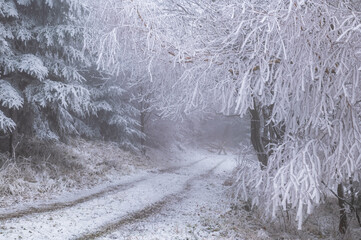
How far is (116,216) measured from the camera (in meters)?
6.40

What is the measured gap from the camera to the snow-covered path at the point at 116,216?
16.9 feet

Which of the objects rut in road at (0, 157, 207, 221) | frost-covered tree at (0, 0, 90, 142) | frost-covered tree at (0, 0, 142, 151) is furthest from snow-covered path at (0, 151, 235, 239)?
frost-covered tree at (0, 0, 90, 142)

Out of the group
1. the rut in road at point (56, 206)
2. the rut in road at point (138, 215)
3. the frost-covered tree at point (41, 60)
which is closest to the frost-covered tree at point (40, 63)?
the frost-covered tree at point (41, 60)

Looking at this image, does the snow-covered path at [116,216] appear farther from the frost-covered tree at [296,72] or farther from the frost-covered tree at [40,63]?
the frost-covered tree at [40,63]

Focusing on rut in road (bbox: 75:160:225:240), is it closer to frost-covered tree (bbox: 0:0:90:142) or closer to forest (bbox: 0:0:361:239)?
forest (bbox: 0:0:361:239)

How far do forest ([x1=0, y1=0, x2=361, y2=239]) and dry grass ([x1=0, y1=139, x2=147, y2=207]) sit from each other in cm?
5

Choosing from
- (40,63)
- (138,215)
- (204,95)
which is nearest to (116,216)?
(138,215)

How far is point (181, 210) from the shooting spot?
7.68 metres

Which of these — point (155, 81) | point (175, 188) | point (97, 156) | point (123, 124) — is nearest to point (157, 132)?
point (123, 124)

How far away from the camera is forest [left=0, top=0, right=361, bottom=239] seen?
3547mm

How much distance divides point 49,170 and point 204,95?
269 inches

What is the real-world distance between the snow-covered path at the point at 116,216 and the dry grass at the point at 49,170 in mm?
1109

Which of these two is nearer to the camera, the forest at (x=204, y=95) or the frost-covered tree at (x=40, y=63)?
the forest at (x=204, y=95)

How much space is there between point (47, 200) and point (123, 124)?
30.5ft
